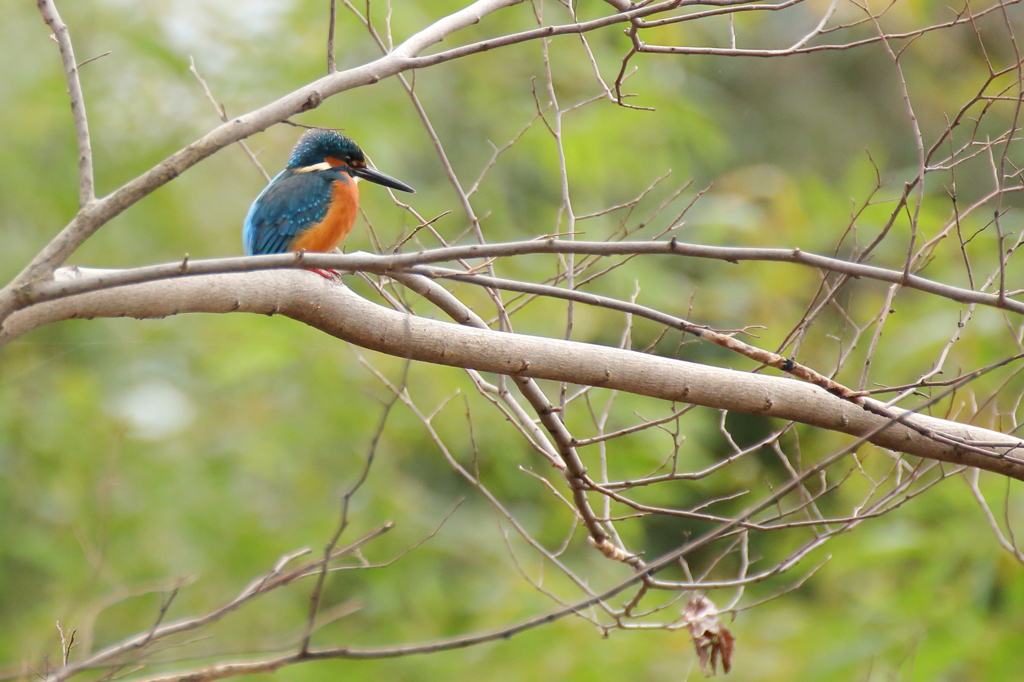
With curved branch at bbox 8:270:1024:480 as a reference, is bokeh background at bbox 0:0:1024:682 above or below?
above

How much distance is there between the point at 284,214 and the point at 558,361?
4.31 ft

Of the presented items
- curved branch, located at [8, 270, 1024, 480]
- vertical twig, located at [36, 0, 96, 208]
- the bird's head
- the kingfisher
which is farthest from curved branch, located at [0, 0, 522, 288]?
the bird's head

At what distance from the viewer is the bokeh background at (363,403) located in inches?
148

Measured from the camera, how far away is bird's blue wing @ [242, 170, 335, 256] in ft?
8.77

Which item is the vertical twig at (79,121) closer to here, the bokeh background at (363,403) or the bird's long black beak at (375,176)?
the bird's long black beak at (375,176)

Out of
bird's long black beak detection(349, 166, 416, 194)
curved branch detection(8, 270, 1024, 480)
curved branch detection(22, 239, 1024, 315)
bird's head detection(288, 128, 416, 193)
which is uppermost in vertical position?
bird's head detection(288, 128, 416, 193)

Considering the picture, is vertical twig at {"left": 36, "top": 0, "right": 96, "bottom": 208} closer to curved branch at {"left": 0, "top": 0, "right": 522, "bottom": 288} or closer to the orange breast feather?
curved branch at {"left": 0, "top": 0, "right": 522, "bottom": 288}

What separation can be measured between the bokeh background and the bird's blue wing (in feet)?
3.16

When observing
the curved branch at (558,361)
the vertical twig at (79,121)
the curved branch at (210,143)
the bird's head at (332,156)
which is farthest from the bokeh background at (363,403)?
the vertical twig at (79,121)

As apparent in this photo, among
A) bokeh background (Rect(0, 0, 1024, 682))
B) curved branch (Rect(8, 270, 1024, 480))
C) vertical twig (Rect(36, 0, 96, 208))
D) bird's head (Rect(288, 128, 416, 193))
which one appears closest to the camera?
vertical twig (Rect(36, 0, 96, 208))

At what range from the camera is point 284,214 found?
268 centimetres

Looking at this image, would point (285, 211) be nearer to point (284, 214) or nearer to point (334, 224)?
point (284, 214)

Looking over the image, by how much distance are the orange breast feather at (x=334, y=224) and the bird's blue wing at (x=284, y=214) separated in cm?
2

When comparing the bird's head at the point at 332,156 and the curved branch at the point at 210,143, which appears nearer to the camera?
the curved branch at the point at 210,143
